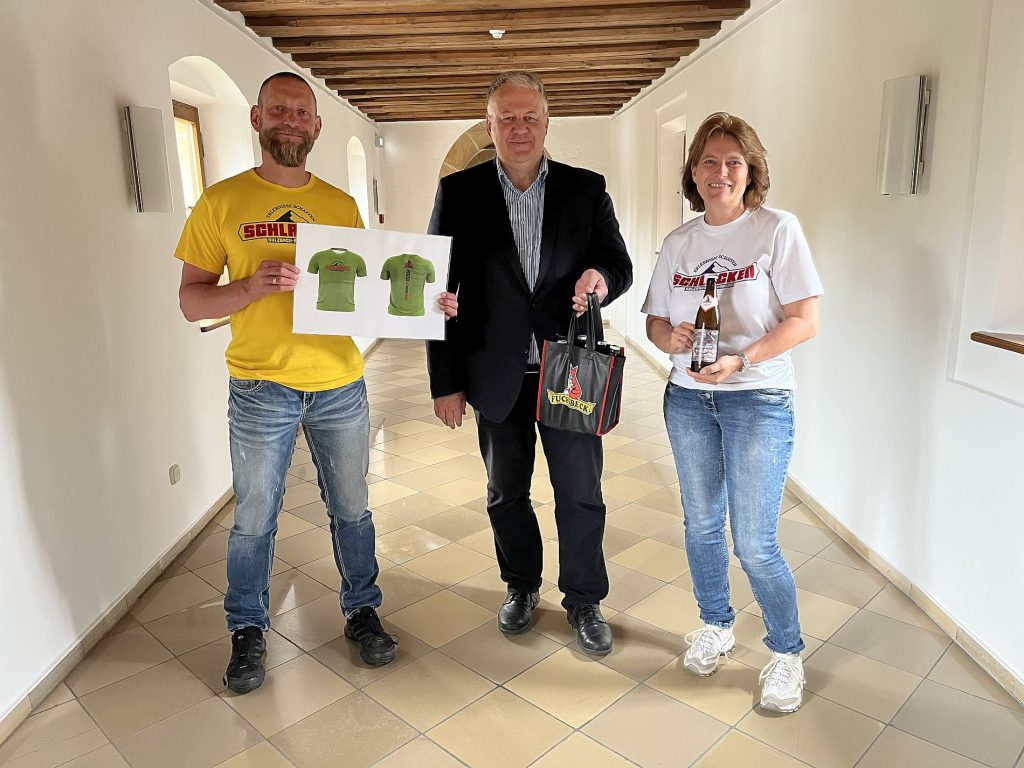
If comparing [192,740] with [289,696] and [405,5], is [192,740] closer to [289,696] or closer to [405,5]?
[289,696]

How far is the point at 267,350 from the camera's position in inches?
88.7

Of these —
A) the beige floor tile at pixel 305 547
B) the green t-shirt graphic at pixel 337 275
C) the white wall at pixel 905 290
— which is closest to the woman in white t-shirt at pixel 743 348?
the white wall at pixel 905 290

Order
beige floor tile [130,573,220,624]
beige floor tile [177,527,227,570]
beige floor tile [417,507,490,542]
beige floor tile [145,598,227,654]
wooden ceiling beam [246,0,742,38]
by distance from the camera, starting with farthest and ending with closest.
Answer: wooden ceiling beam [246,0,742,38], beige floor tile [417,507,490,542], beige floor tile [177,527,227,570], beige floor tile [130,573,220,624], beige floor tile [145,598,227,654]

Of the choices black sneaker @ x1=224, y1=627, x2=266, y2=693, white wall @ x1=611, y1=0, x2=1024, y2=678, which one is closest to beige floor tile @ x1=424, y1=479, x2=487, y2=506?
black sneaker @ x1=224, y1=627, x2=266, y2=693

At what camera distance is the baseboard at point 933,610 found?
236 cm

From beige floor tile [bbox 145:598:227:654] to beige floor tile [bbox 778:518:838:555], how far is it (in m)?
2.40

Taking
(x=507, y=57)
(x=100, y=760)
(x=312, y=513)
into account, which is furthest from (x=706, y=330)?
(x=507, y=57)

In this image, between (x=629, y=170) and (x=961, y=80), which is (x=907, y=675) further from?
(x=629, y=170)

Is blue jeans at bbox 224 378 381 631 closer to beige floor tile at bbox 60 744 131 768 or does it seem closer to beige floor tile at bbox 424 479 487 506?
beige floor tile at bbox 60 744 131 768

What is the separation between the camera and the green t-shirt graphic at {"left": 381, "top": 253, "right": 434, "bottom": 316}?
2.30m

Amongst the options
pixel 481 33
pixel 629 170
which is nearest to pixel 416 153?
pixel 629 170

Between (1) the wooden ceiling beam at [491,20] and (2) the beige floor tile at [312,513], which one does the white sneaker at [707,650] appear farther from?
(1) the wooden ceiling beam at [491,20]

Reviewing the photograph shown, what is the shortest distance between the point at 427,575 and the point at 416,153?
899 centimetres

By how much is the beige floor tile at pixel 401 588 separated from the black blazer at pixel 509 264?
0.98 m
